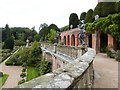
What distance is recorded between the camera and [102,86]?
5.88m

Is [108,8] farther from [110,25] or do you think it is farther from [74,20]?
[74,20]

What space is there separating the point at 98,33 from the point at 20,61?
68.9 ft

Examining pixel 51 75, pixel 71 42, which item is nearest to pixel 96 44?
pixel 71 42

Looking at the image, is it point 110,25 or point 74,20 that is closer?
point 110,25

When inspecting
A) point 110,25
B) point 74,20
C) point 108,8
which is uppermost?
point 74,20

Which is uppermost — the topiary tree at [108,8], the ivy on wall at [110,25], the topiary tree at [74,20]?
the topiary tree at [74,20]

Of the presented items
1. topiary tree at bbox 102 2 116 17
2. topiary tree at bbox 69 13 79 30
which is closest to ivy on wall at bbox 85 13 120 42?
topiary tree at bbox 102 2 116 17

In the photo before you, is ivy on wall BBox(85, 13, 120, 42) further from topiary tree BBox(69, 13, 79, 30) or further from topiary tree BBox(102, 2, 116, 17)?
topiary tree BBox(69, 13, 79, 30)

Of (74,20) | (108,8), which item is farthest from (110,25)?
(74,20)

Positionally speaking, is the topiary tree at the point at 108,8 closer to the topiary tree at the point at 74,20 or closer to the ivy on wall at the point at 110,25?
the ivy on wall at the point at 110,25

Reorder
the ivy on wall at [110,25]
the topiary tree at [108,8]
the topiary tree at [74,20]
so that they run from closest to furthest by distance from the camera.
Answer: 1. the ivy on wall at [110,25]
2. the topiary tree at [108,8]
3. the topiary tree at [74,20]

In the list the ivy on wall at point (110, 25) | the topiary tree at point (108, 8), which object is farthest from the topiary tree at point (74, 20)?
the ivy on wall at point (110, 25)

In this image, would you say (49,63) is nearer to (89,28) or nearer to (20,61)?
(89,28)

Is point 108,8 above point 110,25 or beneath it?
above
